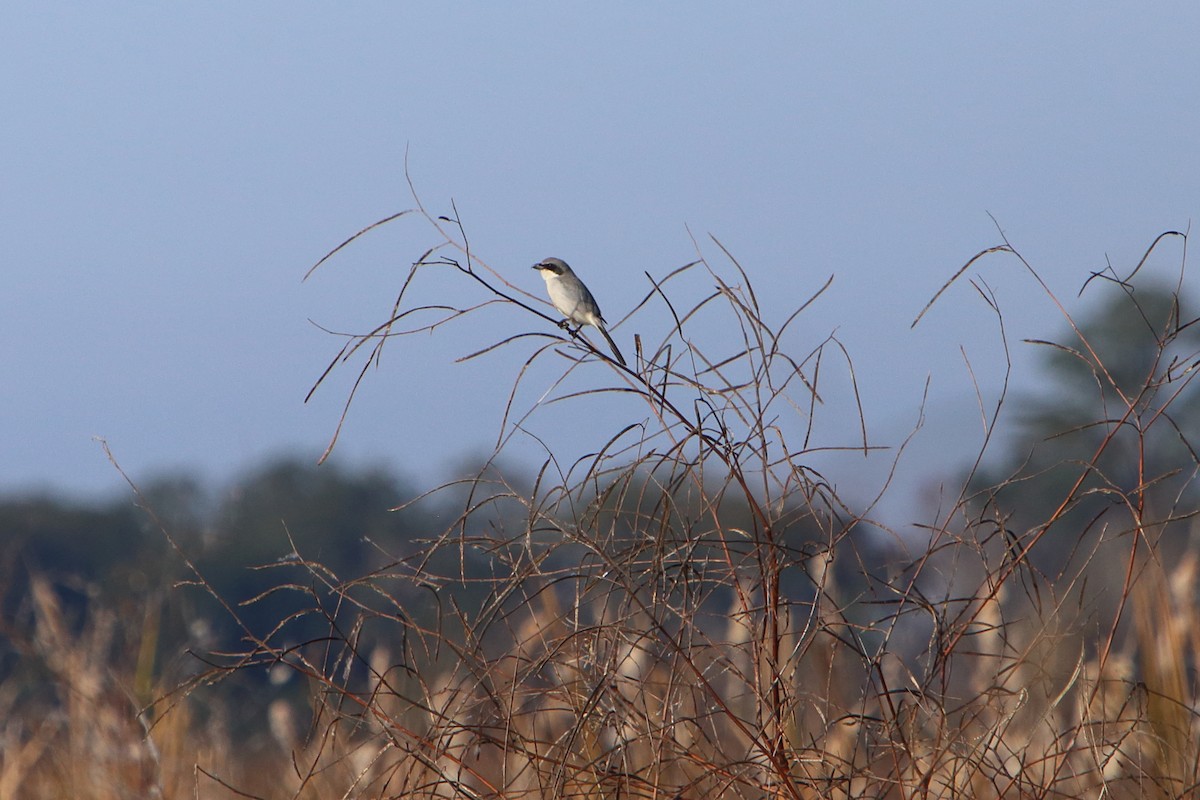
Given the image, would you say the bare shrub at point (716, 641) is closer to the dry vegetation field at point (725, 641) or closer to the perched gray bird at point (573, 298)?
the dry vegetation field at point (725, 641)

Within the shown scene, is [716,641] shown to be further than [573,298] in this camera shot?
No

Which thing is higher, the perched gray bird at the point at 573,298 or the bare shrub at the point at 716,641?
the perched gray bird at the point at 573,298

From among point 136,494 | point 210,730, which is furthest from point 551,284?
point 136,494

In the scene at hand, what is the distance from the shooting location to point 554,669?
7.25ft

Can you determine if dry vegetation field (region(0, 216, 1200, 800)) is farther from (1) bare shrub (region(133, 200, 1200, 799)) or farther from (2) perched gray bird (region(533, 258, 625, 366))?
(2) perched gray bird (region(533, 258, 625, 366))

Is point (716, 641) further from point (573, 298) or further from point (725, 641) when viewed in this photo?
point (573, 298)

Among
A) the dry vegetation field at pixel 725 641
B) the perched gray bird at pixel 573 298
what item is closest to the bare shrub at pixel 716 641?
the dry vegetation field at pixel 725 641

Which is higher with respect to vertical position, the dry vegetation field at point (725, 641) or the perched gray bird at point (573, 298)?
the perched gray bird at point (573, 298)

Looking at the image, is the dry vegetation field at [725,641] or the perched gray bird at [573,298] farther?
the perched gray bird at [573,298]

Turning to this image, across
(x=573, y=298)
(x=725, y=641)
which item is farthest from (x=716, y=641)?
(x=573, y=298)

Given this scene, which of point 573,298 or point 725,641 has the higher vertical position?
point 573,298

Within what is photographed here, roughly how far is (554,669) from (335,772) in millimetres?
1363

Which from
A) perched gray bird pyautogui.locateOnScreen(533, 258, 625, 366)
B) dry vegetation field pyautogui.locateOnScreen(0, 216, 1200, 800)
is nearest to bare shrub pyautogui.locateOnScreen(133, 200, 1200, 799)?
dry vegetation field pyautogui.locateOnScreen(0, 216, 1200, 800)

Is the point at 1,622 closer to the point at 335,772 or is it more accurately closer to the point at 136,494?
the point at 335,772
